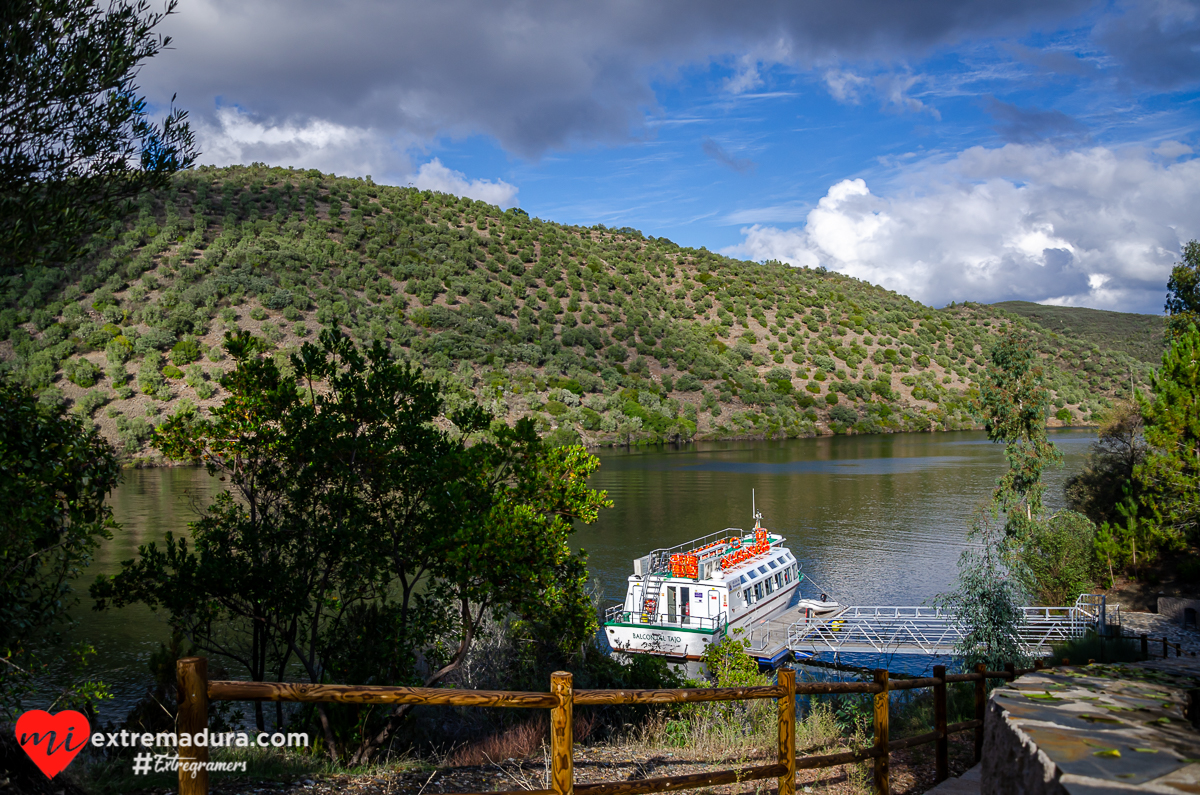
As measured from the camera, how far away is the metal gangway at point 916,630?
827 inches

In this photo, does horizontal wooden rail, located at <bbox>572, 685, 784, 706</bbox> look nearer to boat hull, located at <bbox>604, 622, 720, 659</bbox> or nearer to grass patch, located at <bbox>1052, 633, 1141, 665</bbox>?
grass patch, located at <bbox>1052, 633, 1141, 665</bbox>

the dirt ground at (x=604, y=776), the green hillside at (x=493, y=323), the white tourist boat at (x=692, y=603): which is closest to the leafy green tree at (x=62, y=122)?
the dirt ground at (x=604, y=776)

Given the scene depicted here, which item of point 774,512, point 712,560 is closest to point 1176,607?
point 712,560

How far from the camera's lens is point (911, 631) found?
22219 mm

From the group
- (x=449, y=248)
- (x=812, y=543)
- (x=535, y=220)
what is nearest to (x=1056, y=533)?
(x=812, y=543)

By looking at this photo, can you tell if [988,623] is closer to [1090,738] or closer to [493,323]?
[1090,738]

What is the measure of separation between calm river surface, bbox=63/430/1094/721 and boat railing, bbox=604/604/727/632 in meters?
3.50

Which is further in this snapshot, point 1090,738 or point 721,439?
point 721,439

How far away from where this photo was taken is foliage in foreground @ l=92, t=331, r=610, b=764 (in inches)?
372

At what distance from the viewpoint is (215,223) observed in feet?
→ 257

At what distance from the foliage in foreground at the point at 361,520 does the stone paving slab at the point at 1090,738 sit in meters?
5.83

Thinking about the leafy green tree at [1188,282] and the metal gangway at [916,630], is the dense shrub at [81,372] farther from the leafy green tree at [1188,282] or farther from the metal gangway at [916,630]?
the leafy green tree at [1188,282]

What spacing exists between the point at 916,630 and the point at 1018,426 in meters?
9.97

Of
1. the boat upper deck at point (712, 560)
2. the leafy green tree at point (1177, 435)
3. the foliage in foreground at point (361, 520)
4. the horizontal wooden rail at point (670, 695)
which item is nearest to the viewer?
the horizontal wooden rail at point (670, 695)
